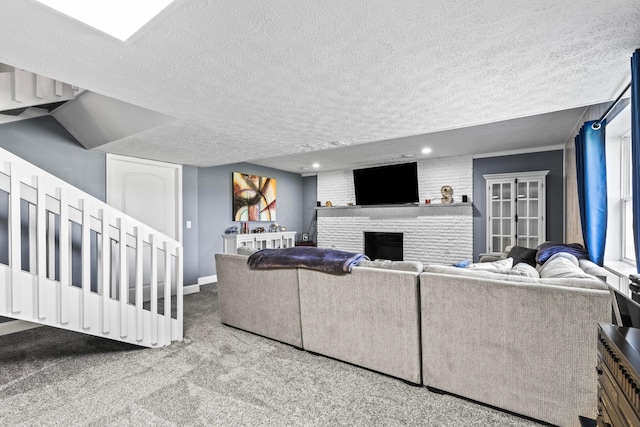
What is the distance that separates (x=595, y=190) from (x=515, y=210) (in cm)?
277

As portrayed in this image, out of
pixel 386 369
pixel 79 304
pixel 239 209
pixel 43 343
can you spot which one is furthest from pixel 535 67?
pixel 239 209

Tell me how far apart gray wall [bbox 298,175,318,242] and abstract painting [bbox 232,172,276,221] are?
47.3 inches

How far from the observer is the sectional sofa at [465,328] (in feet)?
5.23

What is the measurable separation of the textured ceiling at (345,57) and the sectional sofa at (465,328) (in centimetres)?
124

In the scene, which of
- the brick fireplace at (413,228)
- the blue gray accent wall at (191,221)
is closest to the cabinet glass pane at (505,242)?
the brick fireplace at (413,228)

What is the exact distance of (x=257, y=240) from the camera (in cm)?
585

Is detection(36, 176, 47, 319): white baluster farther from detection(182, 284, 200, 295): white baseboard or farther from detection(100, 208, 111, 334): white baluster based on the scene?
detection(182, 284, 200, 295): white baseboard

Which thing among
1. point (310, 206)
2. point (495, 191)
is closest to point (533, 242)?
point (495, 191)

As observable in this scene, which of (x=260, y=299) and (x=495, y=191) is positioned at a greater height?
(x=495, y=191)

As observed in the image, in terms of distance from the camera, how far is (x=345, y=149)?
496 cm

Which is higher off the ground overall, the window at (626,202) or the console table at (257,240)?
the window at (626,202)

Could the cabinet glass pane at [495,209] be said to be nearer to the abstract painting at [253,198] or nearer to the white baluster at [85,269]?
the abstract painting at [253,198]

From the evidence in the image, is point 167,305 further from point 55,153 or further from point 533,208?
point 533,208

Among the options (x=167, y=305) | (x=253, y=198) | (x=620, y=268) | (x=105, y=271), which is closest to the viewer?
(x=620, y=268)
